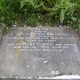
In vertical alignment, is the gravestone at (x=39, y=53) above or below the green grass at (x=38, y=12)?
below

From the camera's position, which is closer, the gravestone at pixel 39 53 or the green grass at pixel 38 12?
the gravestone at pixel 39 53

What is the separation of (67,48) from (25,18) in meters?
0.84

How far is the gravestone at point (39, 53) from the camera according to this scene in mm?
2301

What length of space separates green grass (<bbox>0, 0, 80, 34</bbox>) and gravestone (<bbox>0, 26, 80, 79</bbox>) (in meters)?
0.15

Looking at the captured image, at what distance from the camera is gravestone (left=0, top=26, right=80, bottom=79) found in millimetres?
2301

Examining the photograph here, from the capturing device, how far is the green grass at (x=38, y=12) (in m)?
2.74

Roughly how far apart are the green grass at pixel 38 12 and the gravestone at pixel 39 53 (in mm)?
146

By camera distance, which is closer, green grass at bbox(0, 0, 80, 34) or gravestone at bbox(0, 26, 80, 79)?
gravestone at bbox(0, 26, 80, 79)

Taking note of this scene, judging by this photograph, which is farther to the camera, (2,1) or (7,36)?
(2,1)

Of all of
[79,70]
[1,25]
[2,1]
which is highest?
[2,1]

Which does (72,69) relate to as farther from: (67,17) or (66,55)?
(67,17)

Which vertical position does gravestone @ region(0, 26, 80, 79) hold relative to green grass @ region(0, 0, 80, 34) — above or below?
below

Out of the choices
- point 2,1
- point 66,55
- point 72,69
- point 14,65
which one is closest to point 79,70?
point 72,69

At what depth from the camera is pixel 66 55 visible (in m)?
2.44
